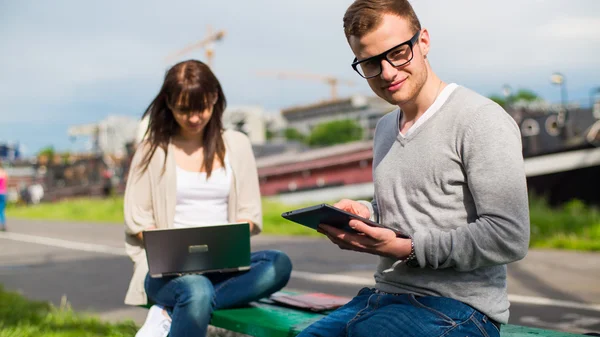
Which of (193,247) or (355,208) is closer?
(355,208)

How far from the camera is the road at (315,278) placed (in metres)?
5.49

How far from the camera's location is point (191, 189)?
12.6 ft

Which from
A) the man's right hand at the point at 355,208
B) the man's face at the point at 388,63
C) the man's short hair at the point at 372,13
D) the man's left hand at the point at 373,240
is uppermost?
the man's short hair at the point at 372,13

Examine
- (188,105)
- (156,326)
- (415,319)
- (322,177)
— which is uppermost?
(188,105)

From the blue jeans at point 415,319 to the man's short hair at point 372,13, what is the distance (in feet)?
3.03

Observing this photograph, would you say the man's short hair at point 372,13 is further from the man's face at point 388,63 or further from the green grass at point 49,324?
the green grass at point 49,324

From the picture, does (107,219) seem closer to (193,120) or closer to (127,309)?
(127,309)

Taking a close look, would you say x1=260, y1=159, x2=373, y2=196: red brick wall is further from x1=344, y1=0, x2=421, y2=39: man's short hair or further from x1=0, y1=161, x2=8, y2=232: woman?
x1=344, y1=0, x2=421, y2=39: man's short hair

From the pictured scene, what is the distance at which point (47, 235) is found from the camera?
628 inches

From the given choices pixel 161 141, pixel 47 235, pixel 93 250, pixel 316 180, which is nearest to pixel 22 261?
pixel 93 250

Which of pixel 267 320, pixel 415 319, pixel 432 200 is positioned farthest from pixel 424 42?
pixel 267 320

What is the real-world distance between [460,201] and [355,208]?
1.57 ft

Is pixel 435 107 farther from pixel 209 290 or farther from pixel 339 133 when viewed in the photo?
pixel 339 133

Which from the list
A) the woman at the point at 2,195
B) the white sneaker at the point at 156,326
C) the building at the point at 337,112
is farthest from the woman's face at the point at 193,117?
the building at the point at 337,112
